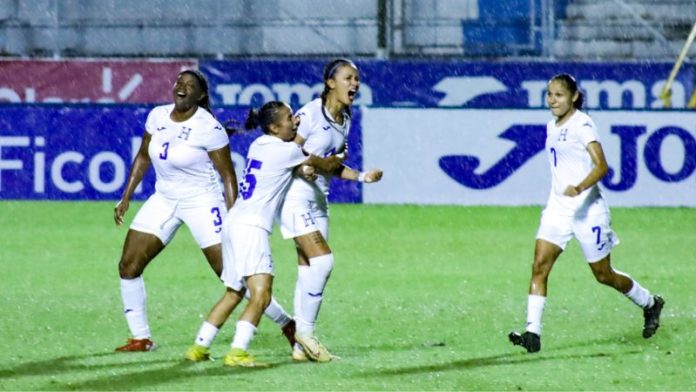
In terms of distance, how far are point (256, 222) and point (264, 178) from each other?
0.93ft

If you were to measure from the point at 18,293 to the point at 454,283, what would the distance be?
3.97 m

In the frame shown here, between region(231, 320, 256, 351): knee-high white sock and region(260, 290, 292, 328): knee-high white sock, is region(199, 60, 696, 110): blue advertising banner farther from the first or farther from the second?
region(231, 320, 256, 351): knee-high white sock

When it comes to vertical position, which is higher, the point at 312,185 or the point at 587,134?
the point at 587,134

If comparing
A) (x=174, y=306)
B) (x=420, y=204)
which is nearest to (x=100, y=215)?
(x=420, y=204)

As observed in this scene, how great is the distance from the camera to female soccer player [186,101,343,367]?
10164 mm

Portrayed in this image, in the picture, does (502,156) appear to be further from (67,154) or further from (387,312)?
(387,312)

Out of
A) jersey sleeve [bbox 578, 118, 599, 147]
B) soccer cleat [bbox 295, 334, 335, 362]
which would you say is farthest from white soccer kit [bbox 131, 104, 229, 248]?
jersey sleeve [bbox 578, 118, 599, 147]

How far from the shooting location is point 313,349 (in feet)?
34.4

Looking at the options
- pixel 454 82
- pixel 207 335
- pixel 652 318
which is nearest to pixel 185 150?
pixel 207 335

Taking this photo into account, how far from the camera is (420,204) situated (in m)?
22.9

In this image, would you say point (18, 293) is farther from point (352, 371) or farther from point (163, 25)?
point (163, 25)

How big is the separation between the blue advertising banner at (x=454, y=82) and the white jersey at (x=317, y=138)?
14.7 meters

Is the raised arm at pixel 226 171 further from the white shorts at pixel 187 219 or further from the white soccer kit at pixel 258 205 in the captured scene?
the white soccer kit at pixel 258 205

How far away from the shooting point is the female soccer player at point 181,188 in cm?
1102
